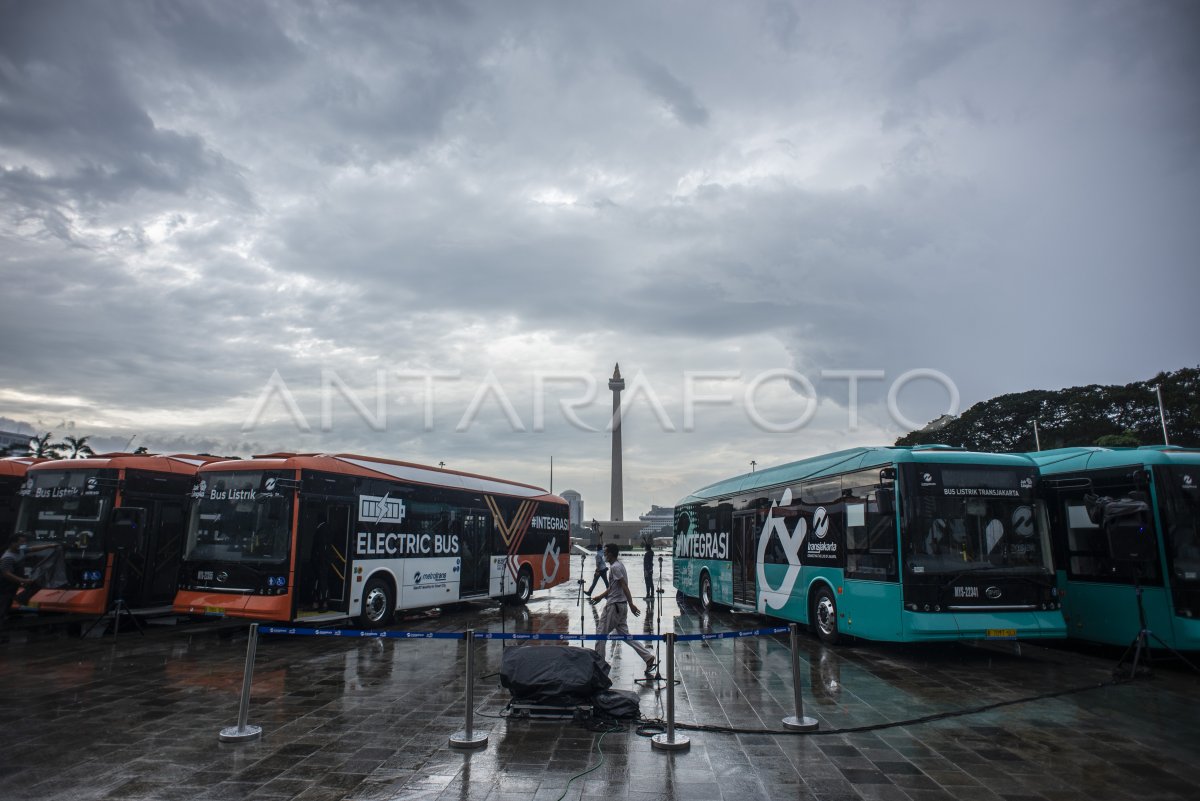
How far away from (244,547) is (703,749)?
886 cm

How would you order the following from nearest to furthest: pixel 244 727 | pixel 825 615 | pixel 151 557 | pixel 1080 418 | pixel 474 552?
1. pixel 244 727
2. pixel 825 615
3. pixel 151 557
4. pixel 474 552
5. pixel 1080 418

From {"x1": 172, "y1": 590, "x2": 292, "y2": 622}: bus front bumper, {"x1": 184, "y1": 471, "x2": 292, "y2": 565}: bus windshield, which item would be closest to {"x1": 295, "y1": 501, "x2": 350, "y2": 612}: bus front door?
{"x1": 184, "y1": 471, "x2": 292, "y2": 565}: bus windshield

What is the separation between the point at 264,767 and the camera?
563 centimetres

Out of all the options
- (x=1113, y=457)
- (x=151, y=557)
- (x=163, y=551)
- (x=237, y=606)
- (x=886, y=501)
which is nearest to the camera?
(x=886, y=501)

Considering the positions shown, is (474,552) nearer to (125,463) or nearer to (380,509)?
(380,509)

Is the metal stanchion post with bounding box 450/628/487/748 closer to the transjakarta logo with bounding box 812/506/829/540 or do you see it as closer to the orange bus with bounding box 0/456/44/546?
the transjakarta logo with bounding box 812/506/829/540

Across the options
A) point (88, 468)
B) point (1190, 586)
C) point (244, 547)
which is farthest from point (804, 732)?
point (88, 468)

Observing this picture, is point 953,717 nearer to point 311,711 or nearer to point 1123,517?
point 1123,517

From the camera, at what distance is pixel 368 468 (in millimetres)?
13297

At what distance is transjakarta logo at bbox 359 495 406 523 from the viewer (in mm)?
13016

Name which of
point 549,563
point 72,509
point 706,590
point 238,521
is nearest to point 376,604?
point 238,521

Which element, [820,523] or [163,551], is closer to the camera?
[820,523]

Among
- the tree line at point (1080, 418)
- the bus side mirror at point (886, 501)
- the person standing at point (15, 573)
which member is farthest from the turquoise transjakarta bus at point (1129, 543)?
the tree line at point (1080, 418)

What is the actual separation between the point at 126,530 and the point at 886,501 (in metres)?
13.0
